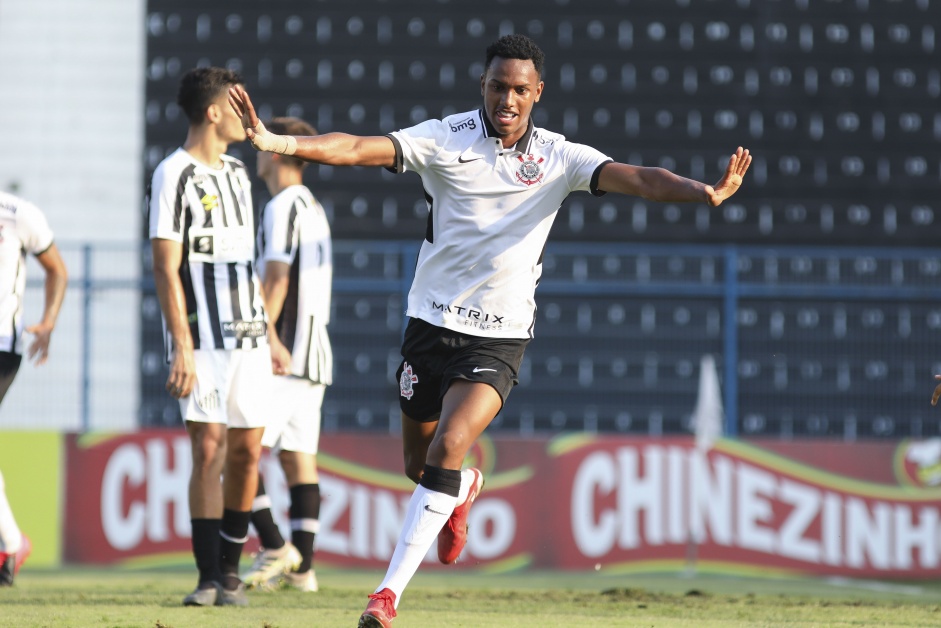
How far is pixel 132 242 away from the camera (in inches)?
517

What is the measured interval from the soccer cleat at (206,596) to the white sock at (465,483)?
1.21 meters

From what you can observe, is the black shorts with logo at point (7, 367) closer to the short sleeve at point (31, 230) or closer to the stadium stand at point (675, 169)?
the short sleeve at point (31, 230)

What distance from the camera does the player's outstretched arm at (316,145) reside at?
16.2 feet

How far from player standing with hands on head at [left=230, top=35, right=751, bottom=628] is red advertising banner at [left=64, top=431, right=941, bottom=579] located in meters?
4.72

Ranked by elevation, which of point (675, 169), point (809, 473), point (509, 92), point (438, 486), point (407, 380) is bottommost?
point (809, 473)

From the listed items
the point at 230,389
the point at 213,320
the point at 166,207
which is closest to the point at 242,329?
the point at 213,320

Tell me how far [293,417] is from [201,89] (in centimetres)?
195

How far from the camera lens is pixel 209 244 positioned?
20.9 feet

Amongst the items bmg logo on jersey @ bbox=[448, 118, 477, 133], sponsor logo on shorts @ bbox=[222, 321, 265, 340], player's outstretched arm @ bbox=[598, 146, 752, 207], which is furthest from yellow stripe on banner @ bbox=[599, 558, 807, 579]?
bmg logo on jersey @ bbox=[448, 118, 477, 133]

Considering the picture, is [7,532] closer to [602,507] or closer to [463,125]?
[463,125]

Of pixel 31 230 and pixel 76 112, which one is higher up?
pixel 76 112

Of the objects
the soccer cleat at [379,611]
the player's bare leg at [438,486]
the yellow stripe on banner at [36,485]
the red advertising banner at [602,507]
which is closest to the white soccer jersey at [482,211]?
the player's bare leg at [438,486]

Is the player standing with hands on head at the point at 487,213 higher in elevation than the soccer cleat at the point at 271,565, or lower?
higher

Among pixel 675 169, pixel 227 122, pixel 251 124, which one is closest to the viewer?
pixel 251 124
